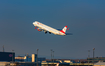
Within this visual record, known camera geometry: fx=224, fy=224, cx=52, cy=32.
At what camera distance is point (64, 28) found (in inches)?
6112

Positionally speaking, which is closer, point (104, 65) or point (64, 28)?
point (104, 65)

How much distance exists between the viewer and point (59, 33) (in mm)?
151625

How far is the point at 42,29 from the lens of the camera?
527 ft

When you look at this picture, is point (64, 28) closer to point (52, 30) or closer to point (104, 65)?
point (52, 30)

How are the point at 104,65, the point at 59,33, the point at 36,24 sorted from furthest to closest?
the point at 36,24 → the point at 59,33 → the point at 104,65

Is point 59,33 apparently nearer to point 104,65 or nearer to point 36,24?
point 36,24

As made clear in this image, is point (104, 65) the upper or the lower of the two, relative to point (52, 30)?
lower

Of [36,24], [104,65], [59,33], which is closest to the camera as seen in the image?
[104,65]

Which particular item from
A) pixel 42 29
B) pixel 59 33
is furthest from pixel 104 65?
pixel 42 29

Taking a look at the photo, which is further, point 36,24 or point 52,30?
point 36,24

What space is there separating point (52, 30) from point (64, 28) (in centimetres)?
842

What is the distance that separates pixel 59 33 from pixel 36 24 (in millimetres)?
23972

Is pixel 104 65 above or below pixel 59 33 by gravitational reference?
below

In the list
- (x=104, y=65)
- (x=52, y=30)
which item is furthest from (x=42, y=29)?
(x=104, y=65)
